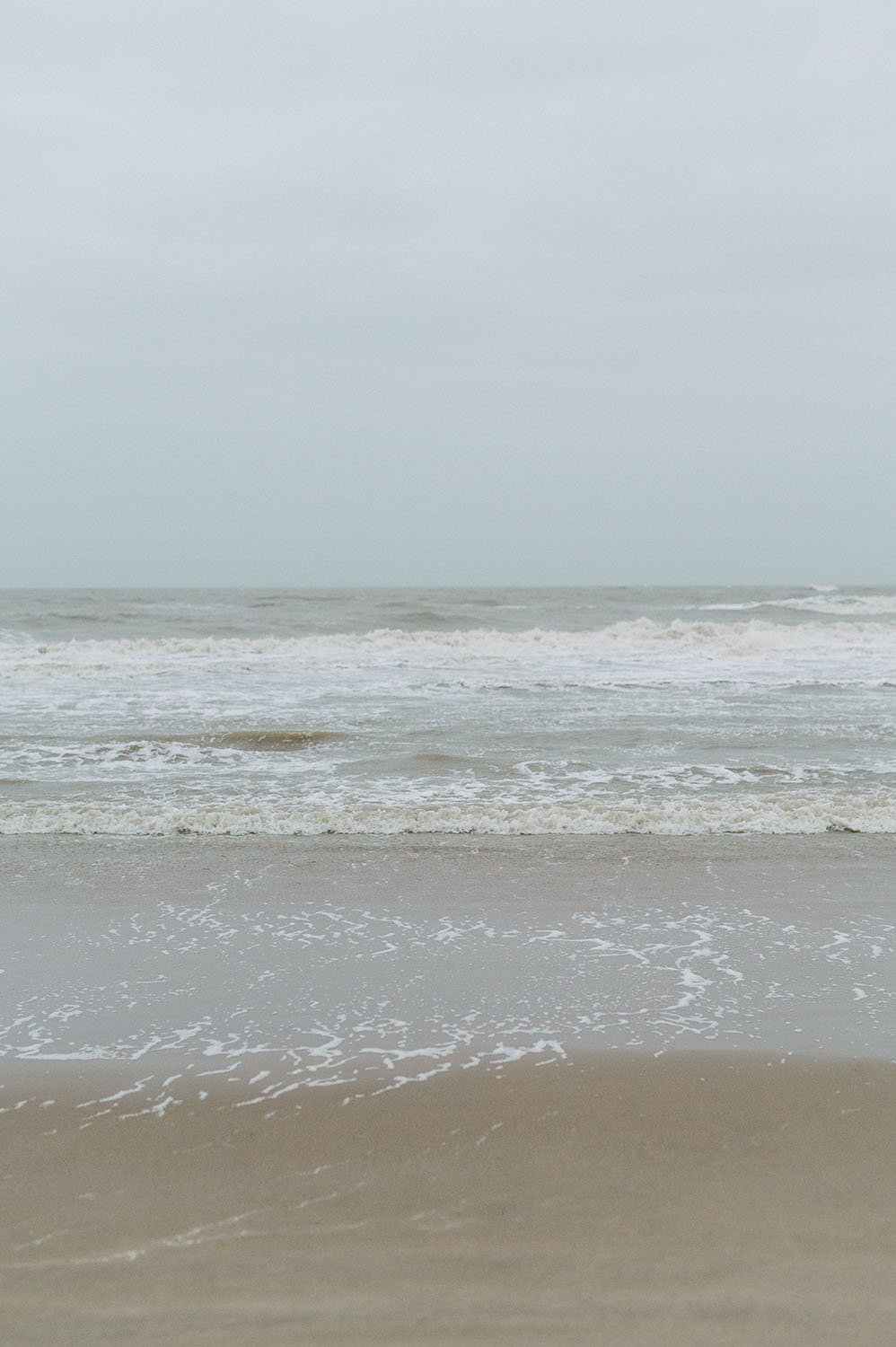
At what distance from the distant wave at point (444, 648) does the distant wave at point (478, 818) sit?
1094cm

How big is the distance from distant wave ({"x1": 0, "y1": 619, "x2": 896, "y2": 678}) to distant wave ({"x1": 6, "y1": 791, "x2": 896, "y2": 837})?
Result: 431 inches

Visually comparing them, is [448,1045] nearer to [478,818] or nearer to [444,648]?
[478,818]

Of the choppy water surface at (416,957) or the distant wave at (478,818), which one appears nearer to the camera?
the choppy water surface at (416,957)

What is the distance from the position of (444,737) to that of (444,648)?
13.8m

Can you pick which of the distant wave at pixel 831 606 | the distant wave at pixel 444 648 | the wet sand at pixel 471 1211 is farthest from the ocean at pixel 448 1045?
the distant wave at pixel 831 606

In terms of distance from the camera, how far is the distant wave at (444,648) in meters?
20.7

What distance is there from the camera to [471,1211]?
108 inches

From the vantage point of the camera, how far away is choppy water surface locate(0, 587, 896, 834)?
25.2ft

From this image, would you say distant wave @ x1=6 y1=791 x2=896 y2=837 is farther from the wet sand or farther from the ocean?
the wet sand

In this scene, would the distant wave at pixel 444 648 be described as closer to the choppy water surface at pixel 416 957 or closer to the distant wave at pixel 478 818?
the distant wave at pixel 478 818

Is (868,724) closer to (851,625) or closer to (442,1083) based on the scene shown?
(442,1083)

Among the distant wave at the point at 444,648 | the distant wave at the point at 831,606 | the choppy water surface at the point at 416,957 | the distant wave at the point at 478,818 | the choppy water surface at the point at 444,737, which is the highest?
the distant wave at the point at 831,606

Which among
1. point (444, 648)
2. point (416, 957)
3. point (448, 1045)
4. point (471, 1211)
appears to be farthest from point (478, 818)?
point (444, 648)

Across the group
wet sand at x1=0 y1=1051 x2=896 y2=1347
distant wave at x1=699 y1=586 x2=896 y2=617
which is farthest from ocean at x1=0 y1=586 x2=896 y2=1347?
distant wave at x1=699 y1=586 x2=896 y2=617
